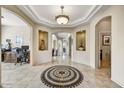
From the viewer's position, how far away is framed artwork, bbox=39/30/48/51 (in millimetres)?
8313

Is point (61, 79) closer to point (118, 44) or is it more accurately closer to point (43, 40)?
point (118, 44)

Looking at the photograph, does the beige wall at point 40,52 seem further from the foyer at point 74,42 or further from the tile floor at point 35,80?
the tile floor at point 35,80

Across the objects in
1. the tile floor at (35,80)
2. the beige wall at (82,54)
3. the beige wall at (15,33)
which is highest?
the beige wall at (15,33)

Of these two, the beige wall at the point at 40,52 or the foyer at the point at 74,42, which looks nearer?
the foyer at the point at 74,42

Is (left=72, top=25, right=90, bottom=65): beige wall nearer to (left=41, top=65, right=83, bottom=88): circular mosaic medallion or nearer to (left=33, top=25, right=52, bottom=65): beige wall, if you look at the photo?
(left=33, top=25, right=52, bottom=65): beige wall

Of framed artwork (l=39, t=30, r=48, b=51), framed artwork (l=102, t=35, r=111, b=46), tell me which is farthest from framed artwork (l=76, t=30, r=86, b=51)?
framed artwork (l=39, t=30, r=48, b=51)

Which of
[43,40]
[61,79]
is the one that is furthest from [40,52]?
[61,79]

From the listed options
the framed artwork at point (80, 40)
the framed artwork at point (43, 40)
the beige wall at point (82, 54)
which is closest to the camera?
the beige wall at point (82, 54)

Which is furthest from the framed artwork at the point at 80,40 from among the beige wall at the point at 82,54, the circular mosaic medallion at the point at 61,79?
the circular mosaic medallion at the point at 61,79

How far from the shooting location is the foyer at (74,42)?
390cm

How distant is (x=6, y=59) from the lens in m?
8.54
